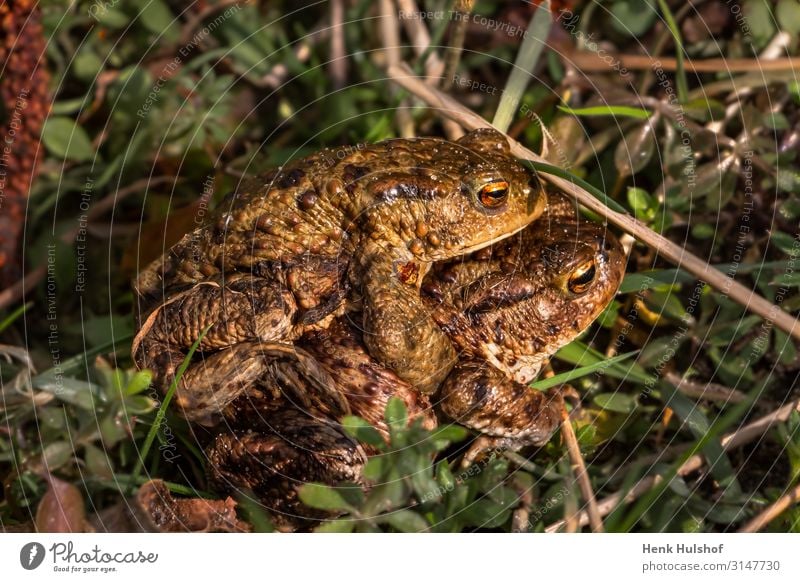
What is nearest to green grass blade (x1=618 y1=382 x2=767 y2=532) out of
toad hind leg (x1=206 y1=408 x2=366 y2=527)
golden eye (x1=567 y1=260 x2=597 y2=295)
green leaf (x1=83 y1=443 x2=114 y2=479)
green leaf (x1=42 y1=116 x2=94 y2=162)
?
golden eye (x1=567 y1=260 x2=597 y2=295)

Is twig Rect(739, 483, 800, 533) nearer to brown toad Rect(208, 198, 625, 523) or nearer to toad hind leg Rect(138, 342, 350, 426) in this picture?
brown toad Rect(208, 198, 625, 523)

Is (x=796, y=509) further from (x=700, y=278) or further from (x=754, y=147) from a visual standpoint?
(x=754, y=147)

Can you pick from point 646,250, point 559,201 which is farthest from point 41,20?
point 646,250

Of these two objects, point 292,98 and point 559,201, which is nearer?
point 559,201

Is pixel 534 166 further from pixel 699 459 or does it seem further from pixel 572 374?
pixel 699 459

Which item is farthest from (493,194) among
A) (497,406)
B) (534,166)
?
(497,406)

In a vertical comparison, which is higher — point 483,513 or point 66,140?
point 66,140

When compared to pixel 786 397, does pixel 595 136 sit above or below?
above
